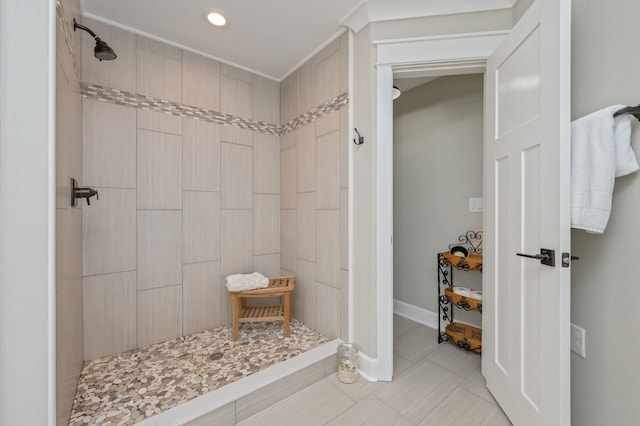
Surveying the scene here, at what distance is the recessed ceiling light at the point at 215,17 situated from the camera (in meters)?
1.78

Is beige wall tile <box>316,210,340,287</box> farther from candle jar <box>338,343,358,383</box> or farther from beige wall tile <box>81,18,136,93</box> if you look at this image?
beige wall tile <box>81,18,136,93</box>

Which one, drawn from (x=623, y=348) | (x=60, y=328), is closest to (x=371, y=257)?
(x=623, y=348)

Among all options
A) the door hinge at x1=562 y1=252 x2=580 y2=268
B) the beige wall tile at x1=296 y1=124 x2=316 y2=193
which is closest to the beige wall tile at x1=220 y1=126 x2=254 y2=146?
the beige wall tile at x1=296 y1=124 x2=316 y2=193

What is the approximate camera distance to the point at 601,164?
1.00m

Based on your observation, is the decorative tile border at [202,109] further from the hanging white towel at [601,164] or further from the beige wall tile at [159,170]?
the hanging white towel at [601,164]

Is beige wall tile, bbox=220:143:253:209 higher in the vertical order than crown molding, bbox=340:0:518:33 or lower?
lower

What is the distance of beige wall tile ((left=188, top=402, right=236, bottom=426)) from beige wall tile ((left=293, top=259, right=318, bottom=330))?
96cm

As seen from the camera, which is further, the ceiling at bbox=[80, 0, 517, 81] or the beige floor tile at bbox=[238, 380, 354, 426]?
the ceiling at bbox=[80, 0, 517, 81]

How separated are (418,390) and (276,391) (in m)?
0.89

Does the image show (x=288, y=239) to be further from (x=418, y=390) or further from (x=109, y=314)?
(x=418, y=390)

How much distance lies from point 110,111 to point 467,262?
289 centimetres

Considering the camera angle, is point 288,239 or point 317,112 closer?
point 317,112

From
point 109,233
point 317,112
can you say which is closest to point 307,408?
point 109,233

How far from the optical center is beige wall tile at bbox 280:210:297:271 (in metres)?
2.52
